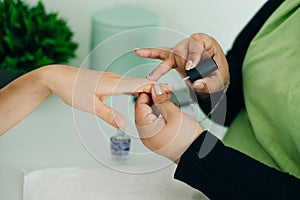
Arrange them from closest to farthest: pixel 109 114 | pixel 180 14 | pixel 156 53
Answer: pixel 109 114, pixel 156 53, pixel 180 14

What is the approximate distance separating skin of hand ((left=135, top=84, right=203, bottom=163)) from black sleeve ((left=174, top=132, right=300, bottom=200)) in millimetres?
15

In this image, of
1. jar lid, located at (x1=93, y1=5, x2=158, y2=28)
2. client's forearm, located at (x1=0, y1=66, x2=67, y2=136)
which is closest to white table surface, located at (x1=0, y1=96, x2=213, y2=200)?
client's forearm, located at (x1=0, y1=66, x2=67, y2=136)

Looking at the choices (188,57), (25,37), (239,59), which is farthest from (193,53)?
(25,37)

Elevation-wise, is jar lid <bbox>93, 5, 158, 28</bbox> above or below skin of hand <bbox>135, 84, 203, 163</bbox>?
below

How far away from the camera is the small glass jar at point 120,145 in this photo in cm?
75

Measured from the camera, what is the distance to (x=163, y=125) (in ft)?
2.02

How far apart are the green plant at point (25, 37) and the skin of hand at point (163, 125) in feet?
1.50

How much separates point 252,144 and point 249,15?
649mm

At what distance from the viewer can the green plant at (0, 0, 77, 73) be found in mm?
1029

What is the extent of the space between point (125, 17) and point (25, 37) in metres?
0.25

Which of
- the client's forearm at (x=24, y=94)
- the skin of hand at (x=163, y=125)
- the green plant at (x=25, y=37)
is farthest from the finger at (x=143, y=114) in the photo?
the green plant at (x=25, y=37)

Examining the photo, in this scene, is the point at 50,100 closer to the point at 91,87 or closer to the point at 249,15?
the point at 91,87

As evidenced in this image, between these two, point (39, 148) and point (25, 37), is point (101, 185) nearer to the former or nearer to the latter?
point (39, 148)

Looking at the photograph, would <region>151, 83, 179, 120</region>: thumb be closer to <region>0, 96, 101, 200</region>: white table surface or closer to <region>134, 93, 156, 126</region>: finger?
<region>134, 93, 156, 126</region>: finger
